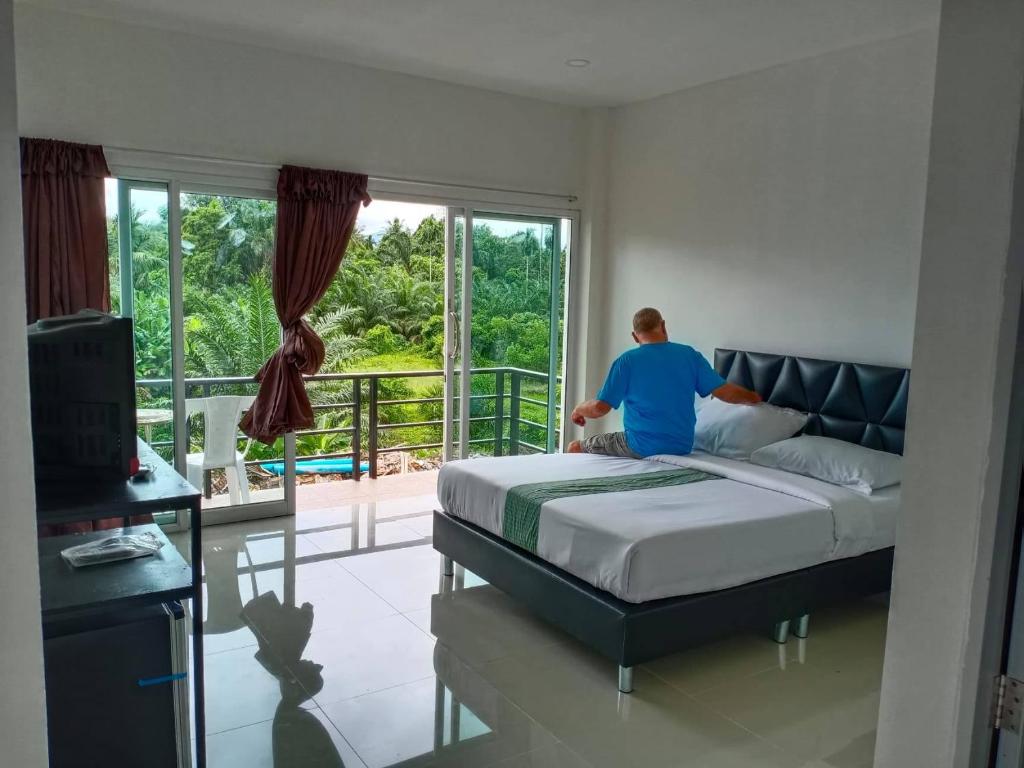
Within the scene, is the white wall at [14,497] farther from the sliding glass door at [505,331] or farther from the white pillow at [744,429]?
the sliding glass door at [505,331]

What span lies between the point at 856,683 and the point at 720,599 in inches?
24.5

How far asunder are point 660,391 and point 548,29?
1967 millimetres

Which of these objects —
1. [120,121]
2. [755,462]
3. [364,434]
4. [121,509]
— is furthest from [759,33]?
[364,434]

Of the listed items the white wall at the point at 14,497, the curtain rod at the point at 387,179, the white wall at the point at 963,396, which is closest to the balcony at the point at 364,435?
the curtain rod at the point at 387,179

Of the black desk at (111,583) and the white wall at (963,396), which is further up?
the white wall at (963,396)

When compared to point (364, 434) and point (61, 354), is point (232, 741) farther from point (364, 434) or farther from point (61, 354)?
point (364, 434)

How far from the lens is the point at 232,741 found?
258cm

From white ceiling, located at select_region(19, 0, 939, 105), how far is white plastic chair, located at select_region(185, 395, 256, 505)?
210 centimetres

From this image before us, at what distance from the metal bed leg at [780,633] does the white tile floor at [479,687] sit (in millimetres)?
43

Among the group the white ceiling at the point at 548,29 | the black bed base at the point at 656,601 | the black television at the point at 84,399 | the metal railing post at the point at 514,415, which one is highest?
the white ceiling at the point at 548,29

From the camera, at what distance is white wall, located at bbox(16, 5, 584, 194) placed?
4164 millimetres

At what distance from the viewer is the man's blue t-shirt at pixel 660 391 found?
4.29 m

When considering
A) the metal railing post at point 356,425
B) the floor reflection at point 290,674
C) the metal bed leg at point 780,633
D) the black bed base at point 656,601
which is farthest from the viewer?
the metal railing post at point 356,425

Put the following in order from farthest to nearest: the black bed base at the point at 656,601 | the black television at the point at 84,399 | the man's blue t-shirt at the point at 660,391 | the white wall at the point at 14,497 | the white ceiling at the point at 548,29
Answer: the man's blue t-shirt at the point at 660,391
the white ceiling at the point at 548,29
the black bed base at the point at 656,601
the black television at the point at 84,399
the white wall at the point at 14,497
